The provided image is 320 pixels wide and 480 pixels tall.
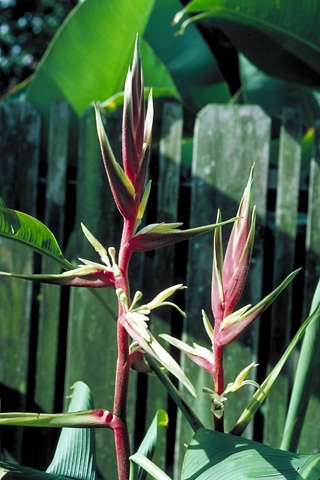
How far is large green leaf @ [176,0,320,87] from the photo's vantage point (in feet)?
5.06

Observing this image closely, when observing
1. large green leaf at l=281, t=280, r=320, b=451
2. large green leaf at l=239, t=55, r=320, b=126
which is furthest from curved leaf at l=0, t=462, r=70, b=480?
large green leaf at l=239, t=55, r=320, b=126

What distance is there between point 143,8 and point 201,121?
0.46 metres

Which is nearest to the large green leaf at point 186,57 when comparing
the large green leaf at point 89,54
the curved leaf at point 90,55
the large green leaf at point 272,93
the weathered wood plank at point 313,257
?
the large green leaf at point 272,93

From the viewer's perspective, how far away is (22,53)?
7.45 meters

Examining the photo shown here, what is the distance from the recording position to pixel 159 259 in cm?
156

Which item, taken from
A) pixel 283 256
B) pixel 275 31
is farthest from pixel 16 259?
pixel 275 31

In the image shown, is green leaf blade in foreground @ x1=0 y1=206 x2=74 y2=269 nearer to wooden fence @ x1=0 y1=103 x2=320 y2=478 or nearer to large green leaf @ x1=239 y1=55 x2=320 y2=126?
wooden fence @ x1=0 y1=103 x2=320 y2=478

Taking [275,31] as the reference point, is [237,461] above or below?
below

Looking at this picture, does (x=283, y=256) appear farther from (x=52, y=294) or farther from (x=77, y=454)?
(x=77, y=454)

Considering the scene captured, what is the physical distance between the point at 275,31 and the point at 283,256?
0.70 metres

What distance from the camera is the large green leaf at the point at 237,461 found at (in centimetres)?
33

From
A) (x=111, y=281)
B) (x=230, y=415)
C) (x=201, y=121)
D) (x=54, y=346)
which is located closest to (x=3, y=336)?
(x=54, y=346)

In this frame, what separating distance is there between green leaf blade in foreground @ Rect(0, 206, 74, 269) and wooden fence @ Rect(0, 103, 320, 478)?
1.10 meters

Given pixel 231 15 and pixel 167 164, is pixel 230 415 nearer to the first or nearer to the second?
pixel 167 164
